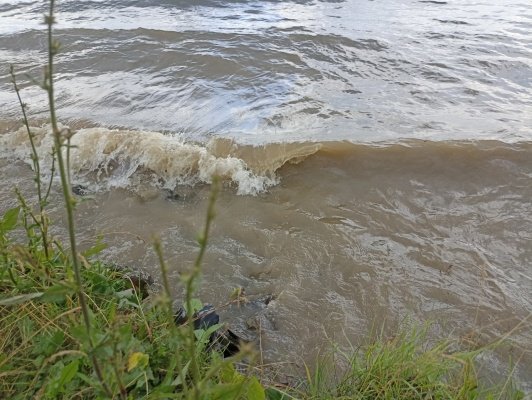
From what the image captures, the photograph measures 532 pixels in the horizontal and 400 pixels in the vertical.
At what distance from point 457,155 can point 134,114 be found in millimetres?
3324

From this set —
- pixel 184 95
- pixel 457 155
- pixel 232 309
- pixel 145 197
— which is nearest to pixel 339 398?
pixel 232 309

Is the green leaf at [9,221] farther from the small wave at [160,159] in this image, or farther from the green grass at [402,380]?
the small wave at [160,159]

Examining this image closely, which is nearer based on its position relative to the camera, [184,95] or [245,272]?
[245,272]

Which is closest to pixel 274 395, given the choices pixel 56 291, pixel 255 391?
pixel 255 391

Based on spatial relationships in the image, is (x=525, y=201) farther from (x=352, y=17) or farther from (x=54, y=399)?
(x=352, y=17)

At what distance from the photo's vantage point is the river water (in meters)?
2.81

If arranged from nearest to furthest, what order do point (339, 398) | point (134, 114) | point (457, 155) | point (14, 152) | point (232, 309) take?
point (339, 398)
point (232, 309)
point (457, 155)
point (14, 152)
point (134, 114)

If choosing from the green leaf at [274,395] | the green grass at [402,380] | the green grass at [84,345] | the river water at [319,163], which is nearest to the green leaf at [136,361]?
the green grass at [84,345]

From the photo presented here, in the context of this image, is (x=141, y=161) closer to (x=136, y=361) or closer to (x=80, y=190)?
(x=80, y=190)

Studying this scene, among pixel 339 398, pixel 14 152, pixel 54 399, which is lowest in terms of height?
pixel 14 152

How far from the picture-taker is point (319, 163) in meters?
4.17

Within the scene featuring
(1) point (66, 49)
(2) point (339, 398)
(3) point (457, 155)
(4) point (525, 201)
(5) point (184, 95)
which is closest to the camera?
(2) point (339, 398)

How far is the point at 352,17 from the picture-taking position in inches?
324

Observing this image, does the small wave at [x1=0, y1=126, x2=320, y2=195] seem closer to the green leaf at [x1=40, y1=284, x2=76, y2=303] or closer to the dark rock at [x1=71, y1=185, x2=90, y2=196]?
the dark rock at [x1=71, y1=185, x2=90, y2=196]
